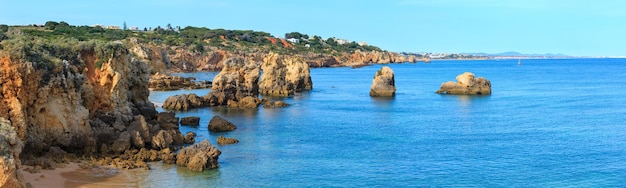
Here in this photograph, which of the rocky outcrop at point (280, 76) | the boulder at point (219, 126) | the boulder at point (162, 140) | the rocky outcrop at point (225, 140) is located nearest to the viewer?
the boulder at point (162, 140)

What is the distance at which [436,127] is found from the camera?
49219 mm

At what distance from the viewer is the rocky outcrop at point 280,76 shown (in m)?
79.2

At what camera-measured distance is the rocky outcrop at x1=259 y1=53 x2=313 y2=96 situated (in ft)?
260

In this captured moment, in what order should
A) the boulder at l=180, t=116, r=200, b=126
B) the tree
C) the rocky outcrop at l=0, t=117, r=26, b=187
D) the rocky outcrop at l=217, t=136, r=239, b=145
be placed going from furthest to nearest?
the tree < the boulder at l=180, t=116, r=200, b=126 < the rocky outcrop at l=217, t=136, r=239, b=145 < the rocky outcrop at l=0, t=117, r=26, b=187

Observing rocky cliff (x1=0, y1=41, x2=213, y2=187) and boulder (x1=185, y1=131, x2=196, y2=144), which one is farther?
boulder (x1=185, y1=131, x2=196, y2=144)

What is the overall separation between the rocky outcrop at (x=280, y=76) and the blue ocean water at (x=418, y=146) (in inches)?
404

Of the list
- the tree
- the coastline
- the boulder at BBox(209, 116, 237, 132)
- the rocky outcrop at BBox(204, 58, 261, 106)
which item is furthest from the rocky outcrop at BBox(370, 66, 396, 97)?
the tree

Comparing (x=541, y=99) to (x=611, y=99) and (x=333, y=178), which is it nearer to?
(x=611, y=99)

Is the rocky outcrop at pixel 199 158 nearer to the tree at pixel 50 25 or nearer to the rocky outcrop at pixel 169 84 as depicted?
the rocky outcrop at pixel 169 84

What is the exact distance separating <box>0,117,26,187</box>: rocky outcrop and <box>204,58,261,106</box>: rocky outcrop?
38.6 meters

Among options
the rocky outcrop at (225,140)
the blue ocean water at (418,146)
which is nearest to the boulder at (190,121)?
the blue ocean water at (418,146)

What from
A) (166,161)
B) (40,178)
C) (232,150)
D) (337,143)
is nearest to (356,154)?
(337,143)

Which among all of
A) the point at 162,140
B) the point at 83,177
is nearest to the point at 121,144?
the point at 162,140

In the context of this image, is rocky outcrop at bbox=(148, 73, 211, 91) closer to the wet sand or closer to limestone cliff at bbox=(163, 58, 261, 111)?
limestone cliff at bbox=(163, 58, 261, 111)
